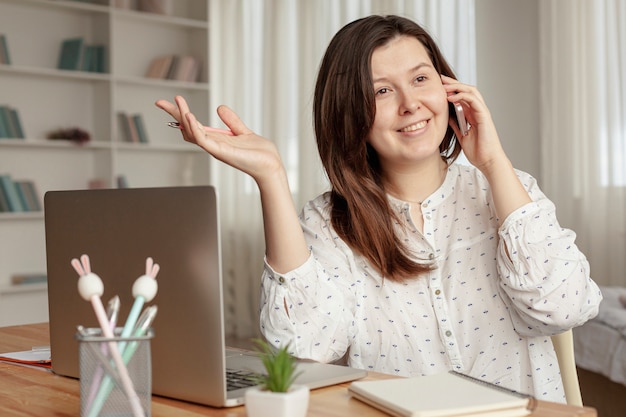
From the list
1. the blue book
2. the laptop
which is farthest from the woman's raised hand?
the blue book

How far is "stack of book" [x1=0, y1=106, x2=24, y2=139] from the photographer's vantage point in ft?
15.8

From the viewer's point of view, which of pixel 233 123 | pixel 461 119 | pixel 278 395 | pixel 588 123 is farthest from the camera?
pixel 588 123

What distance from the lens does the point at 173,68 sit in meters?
5.56

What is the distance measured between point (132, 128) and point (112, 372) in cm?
453

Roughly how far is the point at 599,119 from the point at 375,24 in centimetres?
285

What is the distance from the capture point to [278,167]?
4.36 ft

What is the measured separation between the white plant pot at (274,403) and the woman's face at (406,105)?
0.87m

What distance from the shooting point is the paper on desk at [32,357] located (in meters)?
1.47

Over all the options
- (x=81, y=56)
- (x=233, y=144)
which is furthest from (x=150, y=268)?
(x=81, y=56)

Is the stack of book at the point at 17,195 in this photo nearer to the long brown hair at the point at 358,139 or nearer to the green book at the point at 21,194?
the green book at the point at 21,194

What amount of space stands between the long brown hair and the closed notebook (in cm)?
57

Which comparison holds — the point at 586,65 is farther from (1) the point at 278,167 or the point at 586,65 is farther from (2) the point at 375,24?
(1) the point at 278,167

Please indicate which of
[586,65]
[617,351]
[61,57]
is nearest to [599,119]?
[586,65]

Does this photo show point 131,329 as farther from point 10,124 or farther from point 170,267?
point 10,124
